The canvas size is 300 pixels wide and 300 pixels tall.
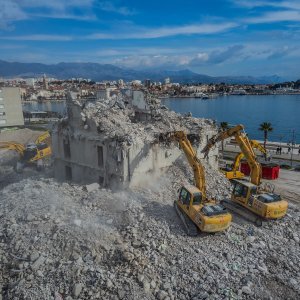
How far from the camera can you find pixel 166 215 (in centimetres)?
2038

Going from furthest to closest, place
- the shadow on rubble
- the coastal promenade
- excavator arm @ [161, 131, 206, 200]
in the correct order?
the coastal promenade
excavator arm @ [161, 131, 206, 200]
the shadow on rubble

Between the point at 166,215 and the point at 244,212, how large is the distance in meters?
4.69

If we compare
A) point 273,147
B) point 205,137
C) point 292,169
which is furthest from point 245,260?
point 273,147

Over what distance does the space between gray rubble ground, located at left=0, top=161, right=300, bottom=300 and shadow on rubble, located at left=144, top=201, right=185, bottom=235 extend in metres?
0.06

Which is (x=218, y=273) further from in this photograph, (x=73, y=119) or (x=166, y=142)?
(x=73, y=119)

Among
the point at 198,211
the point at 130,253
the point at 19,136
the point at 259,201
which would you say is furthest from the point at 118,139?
the point at 19,136

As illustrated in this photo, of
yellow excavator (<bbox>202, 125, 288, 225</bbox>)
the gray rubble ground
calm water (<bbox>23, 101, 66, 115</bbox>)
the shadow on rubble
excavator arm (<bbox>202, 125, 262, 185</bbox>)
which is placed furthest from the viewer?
calm water (<bbox>23, 101, 66, 115</bbox>)

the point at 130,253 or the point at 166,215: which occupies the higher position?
the point at 166,215

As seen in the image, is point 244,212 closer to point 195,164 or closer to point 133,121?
point 195,164

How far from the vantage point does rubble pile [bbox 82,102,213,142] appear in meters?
24.8

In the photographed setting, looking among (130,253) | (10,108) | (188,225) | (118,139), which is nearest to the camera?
(130,253)

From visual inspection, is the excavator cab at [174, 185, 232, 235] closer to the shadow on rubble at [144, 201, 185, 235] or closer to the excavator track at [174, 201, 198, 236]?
the excavator track at [174, 201, 198, 236]

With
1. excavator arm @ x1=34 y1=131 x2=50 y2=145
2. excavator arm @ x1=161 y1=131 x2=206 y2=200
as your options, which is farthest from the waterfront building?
excavator arm @ x1=161 y1=131 x2=206 y2=200

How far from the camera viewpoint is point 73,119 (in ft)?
89.4
